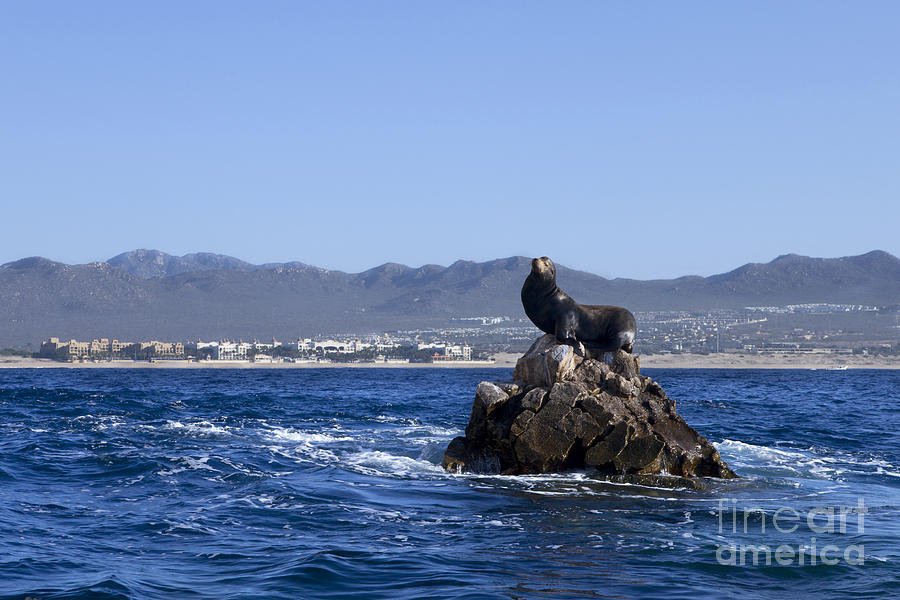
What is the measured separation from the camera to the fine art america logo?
13.0m

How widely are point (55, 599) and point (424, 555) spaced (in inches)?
178

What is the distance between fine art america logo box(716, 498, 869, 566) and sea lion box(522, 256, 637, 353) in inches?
223

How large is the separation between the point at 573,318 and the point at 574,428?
3.45 metres

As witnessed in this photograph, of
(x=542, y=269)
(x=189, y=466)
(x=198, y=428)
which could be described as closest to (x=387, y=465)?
(x=189, y=466)

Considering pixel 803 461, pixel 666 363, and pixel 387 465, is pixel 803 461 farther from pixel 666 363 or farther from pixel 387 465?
pixel 666 363

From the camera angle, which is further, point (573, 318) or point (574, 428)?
point (573, 318)

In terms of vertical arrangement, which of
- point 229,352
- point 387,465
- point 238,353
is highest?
point 387,465

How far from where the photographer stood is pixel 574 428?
755 inches

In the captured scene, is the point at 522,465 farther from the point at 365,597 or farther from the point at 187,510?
the point at 365,597

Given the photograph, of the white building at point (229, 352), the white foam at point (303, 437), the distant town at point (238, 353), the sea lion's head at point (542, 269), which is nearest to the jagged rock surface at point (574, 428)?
the sea lion's head at point (542, 269)

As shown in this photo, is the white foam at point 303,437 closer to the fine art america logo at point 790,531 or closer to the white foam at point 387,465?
the white foam at point 387,465

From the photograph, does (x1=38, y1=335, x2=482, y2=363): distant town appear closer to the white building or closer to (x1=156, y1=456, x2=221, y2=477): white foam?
the white building

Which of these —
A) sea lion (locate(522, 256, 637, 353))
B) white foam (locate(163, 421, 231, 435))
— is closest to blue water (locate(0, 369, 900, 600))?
white foam (locate(163, 421, 231, 435))

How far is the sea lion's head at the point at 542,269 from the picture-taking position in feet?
72.9
